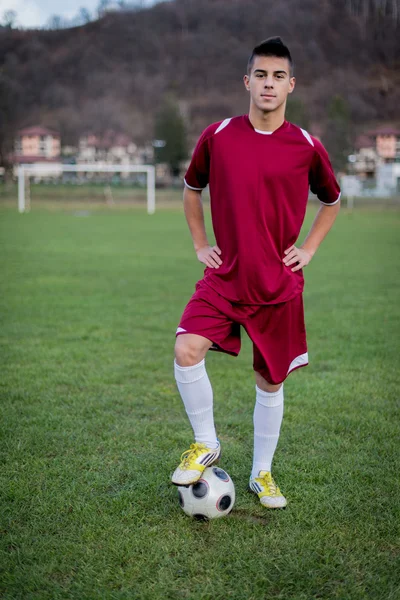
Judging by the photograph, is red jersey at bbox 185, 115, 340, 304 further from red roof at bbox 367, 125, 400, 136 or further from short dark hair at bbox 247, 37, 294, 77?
red roof at bbox 367, 125, 400, 136

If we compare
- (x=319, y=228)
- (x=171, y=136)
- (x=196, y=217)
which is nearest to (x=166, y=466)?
(x=196, y=217)

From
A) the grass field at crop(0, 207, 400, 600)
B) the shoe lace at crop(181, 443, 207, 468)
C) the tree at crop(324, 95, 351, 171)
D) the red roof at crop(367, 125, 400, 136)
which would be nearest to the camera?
the grass field at crop(0, 207, 400, 600)

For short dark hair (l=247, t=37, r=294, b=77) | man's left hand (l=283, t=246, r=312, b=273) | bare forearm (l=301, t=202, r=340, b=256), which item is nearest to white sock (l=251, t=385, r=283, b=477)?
man's left hand (l=283, t=246, r=312, b=273)

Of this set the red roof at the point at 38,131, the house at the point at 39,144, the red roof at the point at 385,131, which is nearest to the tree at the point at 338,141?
the red roof at the point at 385,131

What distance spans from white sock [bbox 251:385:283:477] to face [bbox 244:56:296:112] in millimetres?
1419

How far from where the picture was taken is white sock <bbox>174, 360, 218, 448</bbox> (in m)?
3.18

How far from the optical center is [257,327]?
321 centimetres

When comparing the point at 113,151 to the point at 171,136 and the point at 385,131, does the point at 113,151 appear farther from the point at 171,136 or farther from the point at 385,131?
the point at 385,131

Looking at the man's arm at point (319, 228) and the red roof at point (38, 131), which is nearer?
the man's arm at point (319, 228)

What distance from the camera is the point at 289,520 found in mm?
3188

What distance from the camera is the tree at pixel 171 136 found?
253ft

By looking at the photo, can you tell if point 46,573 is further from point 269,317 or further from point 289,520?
point 269,317

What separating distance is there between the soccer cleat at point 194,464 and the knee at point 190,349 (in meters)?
0.44

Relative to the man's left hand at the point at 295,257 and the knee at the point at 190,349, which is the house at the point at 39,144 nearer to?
the man's left hand at the point at 295,257
